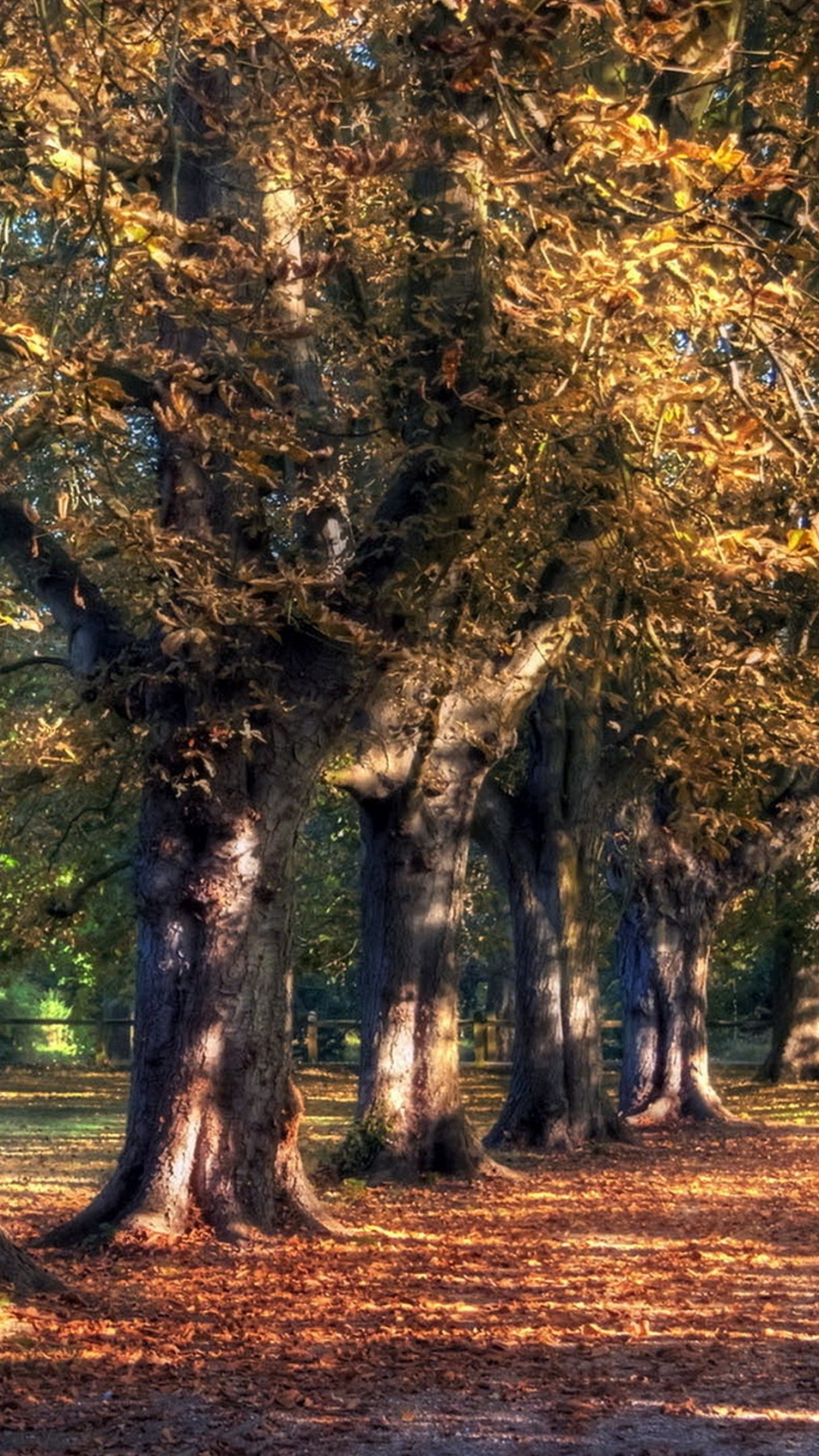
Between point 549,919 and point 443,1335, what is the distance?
13.1 metres

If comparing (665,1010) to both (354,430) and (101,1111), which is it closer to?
(101,1111)

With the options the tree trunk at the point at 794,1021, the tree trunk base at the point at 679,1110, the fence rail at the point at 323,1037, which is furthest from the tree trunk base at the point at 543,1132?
the fence rail at the point at 323,1037

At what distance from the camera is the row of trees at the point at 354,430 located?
9688mm

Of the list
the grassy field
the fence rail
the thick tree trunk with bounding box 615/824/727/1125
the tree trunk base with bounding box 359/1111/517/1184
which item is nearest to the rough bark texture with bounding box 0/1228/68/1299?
the grassy field

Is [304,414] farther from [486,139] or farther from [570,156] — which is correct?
[570,156]

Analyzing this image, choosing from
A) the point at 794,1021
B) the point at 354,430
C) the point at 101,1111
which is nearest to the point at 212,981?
the point at 354,430

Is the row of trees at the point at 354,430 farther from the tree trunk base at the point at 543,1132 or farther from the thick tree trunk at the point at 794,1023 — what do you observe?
the thick tree trunk at the point at 794,1023

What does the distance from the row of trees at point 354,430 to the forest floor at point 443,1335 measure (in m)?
1.30

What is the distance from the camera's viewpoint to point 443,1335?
9859mm

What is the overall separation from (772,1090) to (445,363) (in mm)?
28366

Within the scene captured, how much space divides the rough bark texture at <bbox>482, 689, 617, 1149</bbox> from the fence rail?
17.0 metres

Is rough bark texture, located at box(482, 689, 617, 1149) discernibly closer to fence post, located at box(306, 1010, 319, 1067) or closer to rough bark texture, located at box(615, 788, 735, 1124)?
rough bark texture, located at box(615, 788, 735, 1124)

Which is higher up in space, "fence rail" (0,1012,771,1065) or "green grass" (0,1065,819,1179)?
"fence rail" (0,1012,771,1065)

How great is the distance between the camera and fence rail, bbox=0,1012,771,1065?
4394cm
